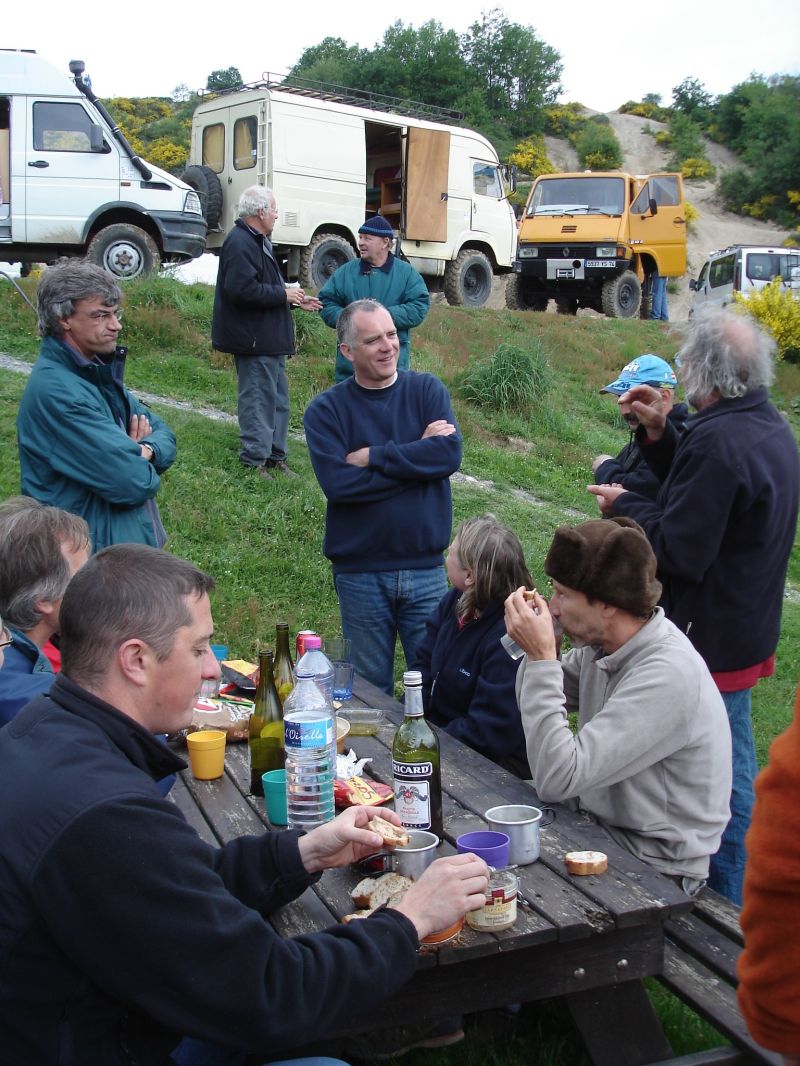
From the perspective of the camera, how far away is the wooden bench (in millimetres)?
2072

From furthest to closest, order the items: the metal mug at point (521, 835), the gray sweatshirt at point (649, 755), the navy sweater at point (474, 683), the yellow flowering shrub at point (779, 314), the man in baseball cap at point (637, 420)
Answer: the yellow flowering shrub at point (779, 314) < the man in baseball cap at point (637, 420) < the navy sweater at point (474, 683) < the gray sweatshirt at point (649, 755) < the metal mug at point (521, 835)

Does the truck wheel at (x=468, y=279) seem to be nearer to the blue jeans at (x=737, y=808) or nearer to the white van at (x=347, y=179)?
the white van at (x=347, y=179)

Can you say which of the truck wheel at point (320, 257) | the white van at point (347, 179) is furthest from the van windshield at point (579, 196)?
the truck wheel at point (320, 257)

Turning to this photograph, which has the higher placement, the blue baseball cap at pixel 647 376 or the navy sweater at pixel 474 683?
the blue baseball cap at pixel 647 376

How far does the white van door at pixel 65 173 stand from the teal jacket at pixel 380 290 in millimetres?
5072

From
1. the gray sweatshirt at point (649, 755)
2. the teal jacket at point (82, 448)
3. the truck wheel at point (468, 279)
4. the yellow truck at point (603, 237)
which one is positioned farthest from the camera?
the yellow truck at point (603, 237)

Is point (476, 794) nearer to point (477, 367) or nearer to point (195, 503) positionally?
point (195, 503)

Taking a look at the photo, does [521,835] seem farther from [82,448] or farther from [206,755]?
[82,448]

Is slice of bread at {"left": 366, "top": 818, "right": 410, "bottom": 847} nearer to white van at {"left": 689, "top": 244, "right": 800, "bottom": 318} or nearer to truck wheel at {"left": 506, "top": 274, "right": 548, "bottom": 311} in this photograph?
truck wheel at {"left": 506, "top": 274, "right": 548, "bottom": 311}

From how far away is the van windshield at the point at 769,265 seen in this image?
66.2 feet

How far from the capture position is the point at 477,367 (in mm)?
11109

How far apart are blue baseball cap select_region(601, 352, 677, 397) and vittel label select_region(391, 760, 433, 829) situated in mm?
2250

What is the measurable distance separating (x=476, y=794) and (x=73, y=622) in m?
1.18

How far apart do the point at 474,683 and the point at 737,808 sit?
2.97 feet
